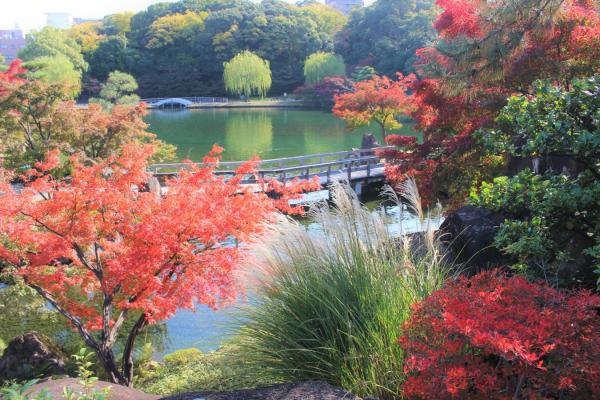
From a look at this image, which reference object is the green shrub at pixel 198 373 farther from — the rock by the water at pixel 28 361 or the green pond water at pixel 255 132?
the green pond water at pixel 255 132

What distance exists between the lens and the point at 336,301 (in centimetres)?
249

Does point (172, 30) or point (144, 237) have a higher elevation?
point (172, 30)

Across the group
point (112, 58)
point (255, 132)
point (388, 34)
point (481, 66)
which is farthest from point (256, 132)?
point (481, 66)

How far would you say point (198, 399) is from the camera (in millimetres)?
2459

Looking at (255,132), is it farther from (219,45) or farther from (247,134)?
(219,45)

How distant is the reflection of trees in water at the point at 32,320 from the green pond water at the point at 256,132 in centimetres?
1450

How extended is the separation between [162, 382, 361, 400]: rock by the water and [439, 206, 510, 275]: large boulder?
5.19 feet

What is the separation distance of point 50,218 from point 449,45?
3836mm

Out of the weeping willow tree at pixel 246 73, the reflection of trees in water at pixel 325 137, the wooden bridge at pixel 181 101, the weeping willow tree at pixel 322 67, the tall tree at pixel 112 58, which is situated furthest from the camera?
the tall tree at pixel 112 58

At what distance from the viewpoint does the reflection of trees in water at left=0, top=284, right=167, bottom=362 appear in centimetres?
629

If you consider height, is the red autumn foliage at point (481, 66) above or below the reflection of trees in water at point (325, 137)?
above

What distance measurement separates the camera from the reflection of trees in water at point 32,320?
6293 millimetres

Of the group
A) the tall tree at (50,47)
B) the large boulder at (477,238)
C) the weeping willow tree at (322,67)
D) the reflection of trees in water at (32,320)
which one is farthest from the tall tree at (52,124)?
the weeping willow tree at (322,67)

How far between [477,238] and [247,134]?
24.3m
